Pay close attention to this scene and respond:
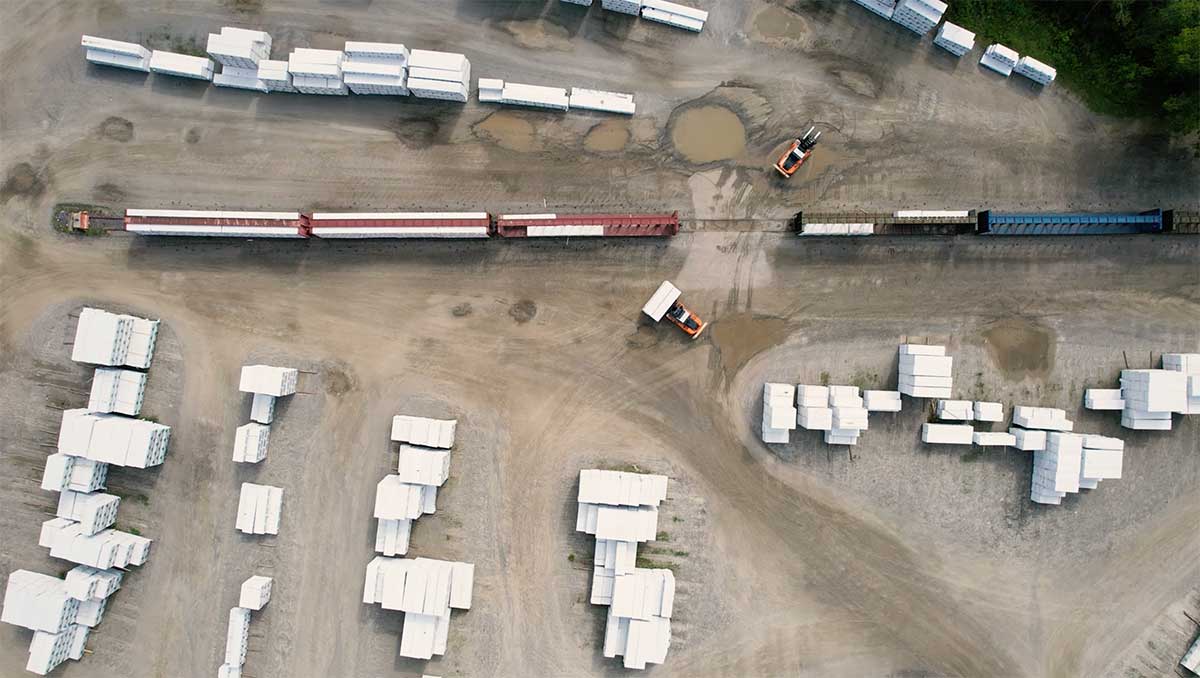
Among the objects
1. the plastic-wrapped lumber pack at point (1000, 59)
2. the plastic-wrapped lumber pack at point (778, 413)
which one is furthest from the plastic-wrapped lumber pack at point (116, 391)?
the plastic-wrapped lumber pack at point (1000, 59)

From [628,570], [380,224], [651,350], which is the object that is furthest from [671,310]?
[380,224]

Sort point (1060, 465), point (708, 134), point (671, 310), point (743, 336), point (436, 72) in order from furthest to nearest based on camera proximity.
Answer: point (708, 134) → point (743, 336) → point (671, 310) → point (436, 72) → point (1060, 465)

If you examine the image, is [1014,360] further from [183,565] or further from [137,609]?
[137,609]

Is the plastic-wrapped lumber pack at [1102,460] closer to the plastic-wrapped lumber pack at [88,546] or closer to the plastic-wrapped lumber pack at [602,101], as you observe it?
the plastic-wrapped lumber pack at [602,101]

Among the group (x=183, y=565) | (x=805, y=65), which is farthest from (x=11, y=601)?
(x=805, y=65)

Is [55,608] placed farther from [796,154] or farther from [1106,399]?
[1106,399]

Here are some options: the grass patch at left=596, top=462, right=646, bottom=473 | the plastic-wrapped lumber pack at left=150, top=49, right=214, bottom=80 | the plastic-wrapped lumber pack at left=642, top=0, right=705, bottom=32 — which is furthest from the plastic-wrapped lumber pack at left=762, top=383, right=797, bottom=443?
the plastic-wrapped lumber pack at left=150, top=49, right=214, bottom=80

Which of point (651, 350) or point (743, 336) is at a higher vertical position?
point (743, 336)
